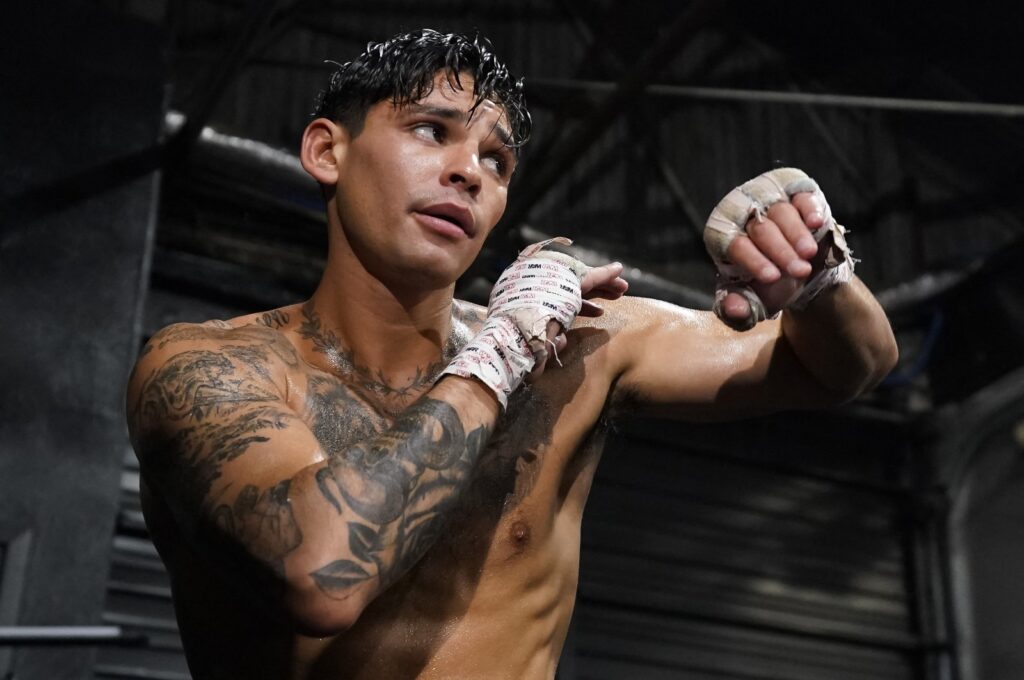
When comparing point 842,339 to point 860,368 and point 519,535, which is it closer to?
Answer: point 860,368

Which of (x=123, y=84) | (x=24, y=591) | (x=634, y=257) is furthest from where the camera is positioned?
(x=634, y=257)

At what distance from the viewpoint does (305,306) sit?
2.24 m

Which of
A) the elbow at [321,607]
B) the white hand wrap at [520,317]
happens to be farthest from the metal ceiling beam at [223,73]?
the elbow at [321,607]

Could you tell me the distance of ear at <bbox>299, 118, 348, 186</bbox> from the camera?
2.21m

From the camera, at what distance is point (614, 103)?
4.96m

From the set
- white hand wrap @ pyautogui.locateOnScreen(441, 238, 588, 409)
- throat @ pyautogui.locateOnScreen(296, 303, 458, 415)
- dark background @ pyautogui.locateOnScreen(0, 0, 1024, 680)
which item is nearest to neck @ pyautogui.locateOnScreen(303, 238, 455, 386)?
throat @ pyautogui.locateOnScreen(296, 303, 458, 415)

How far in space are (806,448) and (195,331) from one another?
6.36m

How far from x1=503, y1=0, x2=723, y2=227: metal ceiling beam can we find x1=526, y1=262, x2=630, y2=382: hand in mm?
2608

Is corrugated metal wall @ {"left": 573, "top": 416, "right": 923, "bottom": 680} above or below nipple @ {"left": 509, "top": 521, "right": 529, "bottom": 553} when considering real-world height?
above

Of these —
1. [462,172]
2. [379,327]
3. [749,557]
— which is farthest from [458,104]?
[749,557]

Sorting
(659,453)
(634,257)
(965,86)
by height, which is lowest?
(659,453)

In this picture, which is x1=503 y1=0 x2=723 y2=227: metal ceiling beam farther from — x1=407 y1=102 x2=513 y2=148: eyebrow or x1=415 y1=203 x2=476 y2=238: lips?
x1=415 y1=203 x2=476 y2=238: lips

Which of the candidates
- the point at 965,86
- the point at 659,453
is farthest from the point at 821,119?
the point at 659,453

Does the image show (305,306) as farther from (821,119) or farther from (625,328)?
(821,119)
